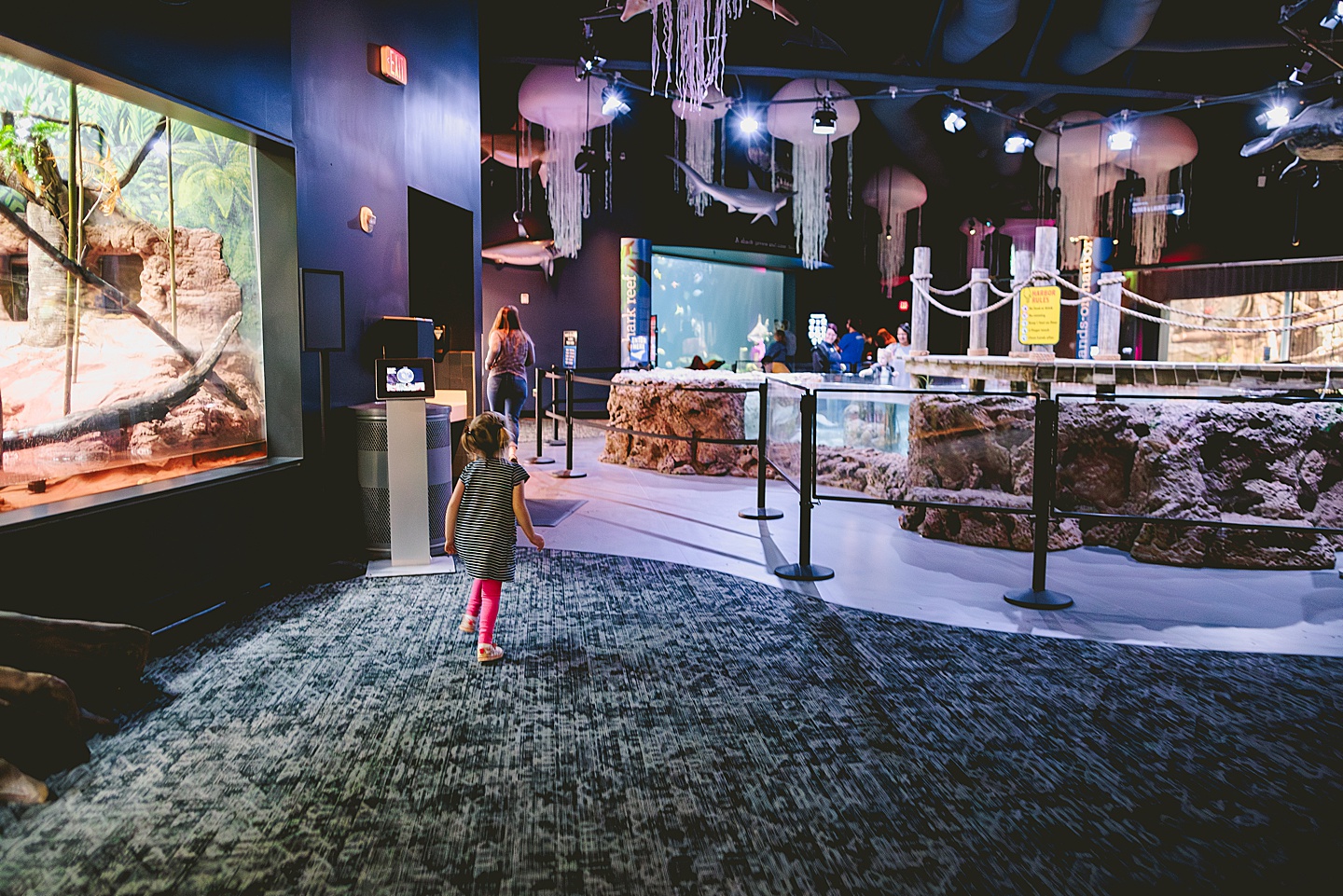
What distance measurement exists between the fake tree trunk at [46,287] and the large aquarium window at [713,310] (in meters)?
16.9

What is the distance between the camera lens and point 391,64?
17.7ft

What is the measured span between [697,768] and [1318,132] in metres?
9.11

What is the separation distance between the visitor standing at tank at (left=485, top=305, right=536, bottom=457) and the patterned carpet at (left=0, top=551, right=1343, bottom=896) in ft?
15.1

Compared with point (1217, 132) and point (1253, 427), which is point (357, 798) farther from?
point (1217, 132)

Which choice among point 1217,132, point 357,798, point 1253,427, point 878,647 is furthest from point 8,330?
point 1217,132

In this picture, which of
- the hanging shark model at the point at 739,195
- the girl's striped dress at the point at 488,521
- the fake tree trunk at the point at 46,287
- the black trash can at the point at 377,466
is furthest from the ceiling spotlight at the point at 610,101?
the girl's striped dress at the point at 488,521

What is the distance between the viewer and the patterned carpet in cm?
204

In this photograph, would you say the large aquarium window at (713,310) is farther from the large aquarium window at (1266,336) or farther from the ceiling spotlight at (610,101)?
the large aquarium window at (1266,336)

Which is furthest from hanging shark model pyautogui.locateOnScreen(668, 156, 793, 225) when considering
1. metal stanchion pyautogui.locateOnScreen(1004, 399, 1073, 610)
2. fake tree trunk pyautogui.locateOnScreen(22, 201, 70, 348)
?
fake tree trunk pyautogui.locateOnScreen(22, 201, 70, 348)

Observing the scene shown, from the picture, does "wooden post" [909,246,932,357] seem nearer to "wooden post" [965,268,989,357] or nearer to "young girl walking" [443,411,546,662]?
"wooden post" [965,268,989,357]

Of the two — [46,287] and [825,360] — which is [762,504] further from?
[825,360]

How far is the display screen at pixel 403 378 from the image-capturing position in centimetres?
484

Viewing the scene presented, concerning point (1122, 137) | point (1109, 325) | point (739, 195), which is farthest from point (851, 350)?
point (1109, 325)

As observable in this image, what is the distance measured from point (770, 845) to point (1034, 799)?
0.83 meters
